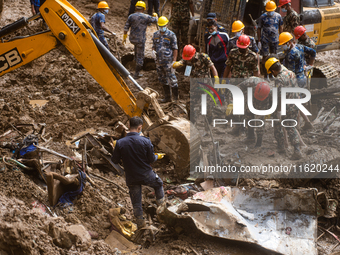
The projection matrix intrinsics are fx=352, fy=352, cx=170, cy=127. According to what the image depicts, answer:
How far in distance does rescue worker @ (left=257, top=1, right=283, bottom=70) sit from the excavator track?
123 cm

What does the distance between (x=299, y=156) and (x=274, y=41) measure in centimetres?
374

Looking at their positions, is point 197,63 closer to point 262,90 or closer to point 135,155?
point 262,90

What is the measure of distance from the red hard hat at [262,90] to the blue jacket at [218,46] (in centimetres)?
212

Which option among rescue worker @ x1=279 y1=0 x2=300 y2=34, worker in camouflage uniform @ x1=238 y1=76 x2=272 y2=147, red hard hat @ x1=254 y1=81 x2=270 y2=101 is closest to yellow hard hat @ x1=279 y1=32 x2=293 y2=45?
worker in camouflage uniform @ x1=238 y1=76 x2=272 y2=147

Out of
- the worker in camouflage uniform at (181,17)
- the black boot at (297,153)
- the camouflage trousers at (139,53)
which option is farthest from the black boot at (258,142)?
the worker in camouflage uniform at (181,17)

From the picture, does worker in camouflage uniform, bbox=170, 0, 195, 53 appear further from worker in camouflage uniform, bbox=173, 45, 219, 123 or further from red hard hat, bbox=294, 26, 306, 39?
red hard hat, bbox=294, 26, 306, 39

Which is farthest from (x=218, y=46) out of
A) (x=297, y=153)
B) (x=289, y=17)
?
(x=297, y=153)

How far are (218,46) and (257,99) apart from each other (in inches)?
88.0

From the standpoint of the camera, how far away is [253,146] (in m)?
7.17

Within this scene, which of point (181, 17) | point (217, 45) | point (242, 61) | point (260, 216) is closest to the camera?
point (260, 216)

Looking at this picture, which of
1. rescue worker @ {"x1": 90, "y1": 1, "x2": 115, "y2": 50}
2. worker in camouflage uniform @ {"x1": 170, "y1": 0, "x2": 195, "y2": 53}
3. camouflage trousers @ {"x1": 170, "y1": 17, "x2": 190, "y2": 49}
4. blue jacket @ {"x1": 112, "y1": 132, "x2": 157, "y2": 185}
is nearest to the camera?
blue jacket @ {"x1": 112, "y1": 132, "x2": 157, "y2": 185}

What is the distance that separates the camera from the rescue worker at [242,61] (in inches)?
281

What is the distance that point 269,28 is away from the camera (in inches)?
354

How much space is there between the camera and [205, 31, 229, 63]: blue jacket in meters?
8.32
